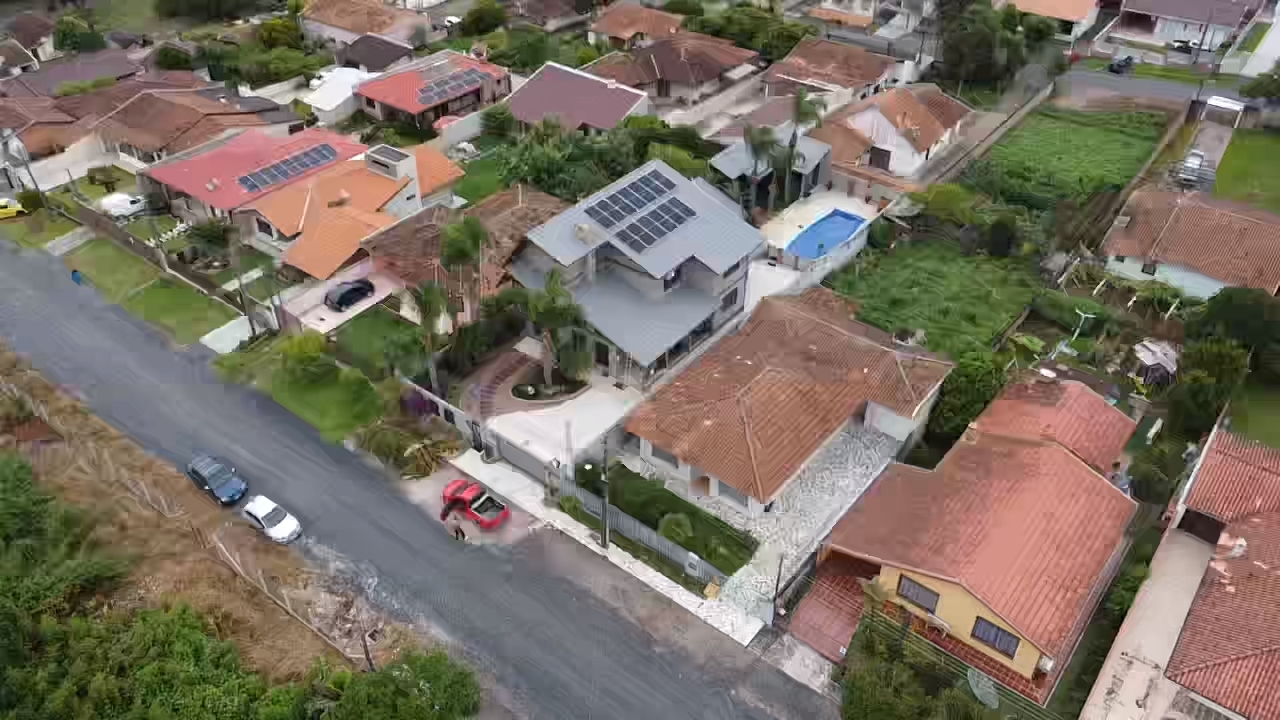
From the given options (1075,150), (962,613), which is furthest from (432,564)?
(1075,150)

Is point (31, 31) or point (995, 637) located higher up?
point (31, 31)

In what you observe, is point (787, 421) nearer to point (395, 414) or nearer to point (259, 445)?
point (395, 414)

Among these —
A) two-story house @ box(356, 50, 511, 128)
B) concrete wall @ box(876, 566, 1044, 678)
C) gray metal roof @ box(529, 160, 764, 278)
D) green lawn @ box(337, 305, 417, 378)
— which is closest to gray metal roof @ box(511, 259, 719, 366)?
gray metal roof @ box(529, 160, 764, 278)

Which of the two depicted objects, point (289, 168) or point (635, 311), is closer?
point (635, 311)

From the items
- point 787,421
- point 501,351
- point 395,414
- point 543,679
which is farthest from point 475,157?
point 543,679

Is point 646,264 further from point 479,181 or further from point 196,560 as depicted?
point 479,181

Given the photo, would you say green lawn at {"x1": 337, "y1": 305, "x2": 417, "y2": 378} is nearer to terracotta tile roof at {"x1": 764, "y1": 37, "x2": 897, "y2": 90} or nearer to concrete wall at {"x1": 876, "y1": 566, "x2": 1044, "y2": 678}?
concrete wall at {"x1": 876, "y1": 566, "x2": 1044, "y2": 678}
